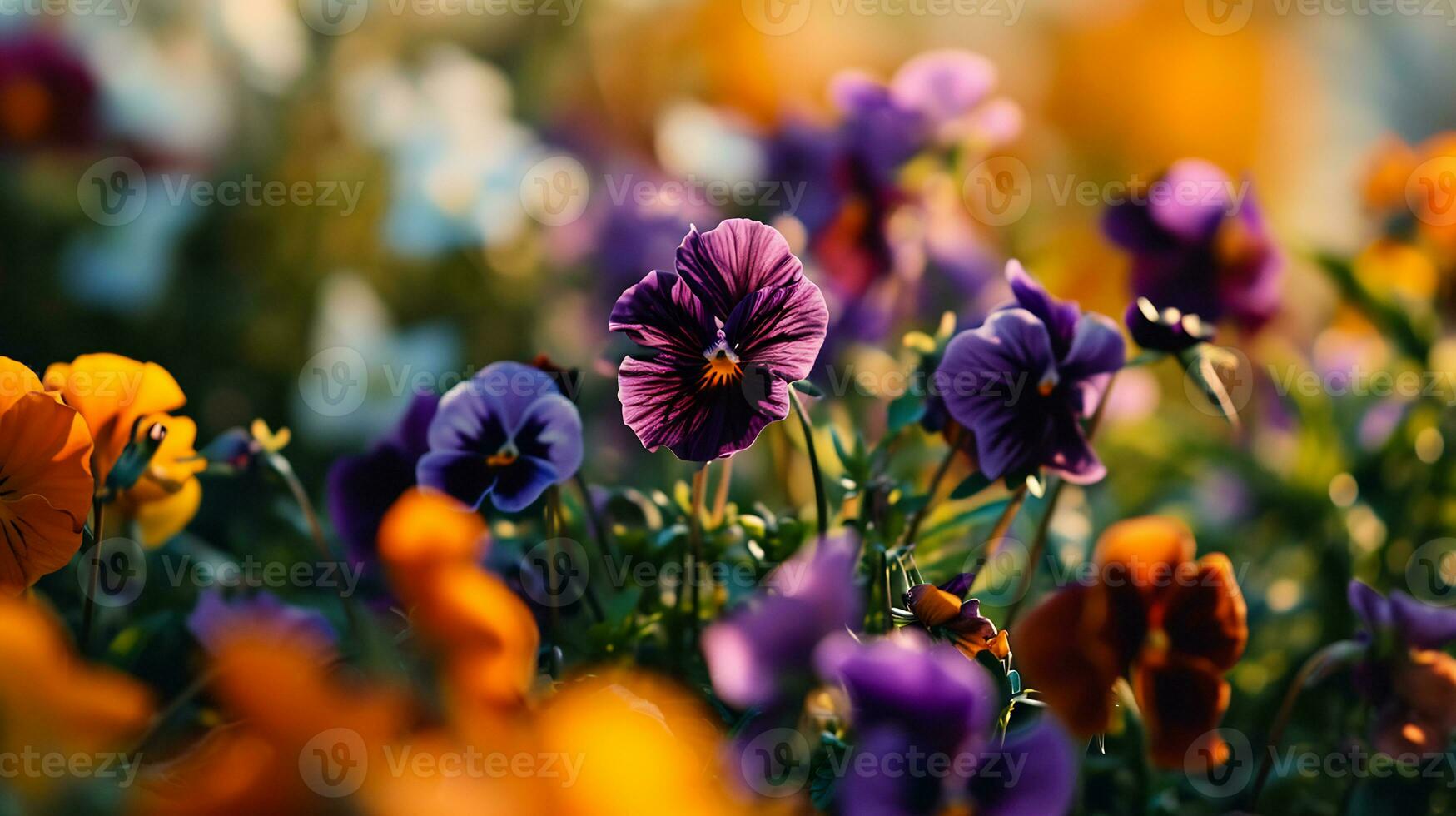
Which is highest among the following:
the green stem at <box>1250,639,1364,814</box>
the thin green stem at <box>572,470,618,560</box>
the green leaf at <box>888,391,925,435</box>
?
the green leaf at <box>888,391,925,435</box>

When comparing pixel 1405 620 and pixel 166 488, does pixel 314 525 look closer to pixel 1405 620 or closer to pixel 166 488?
pixel 166 488

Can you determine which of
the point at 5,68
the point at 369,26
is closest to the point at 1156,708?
the point at 5,68

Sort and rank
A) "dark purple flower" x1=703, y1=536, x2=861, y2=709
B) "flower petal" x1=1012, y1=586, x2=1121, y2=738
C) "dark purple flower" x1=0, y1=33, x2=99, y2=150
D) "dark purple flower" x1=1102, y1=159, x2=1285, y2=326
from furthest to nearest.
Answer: "dark purple flower" x1=0, y1=33, x2=99, y2=150
"dark purple flower" x1=1102, y1=159, x2=1285, y2=326
"flower petal" x1=1012, y1=586, x2=1121, y2=738
"dark purple flower" x1=703, y1=536, x2=861, y2=709

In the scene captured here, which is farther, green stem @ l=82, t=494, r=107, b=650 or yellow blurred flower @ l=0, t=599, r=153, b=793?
green stem @ l=82, t=494, r=107, b=650

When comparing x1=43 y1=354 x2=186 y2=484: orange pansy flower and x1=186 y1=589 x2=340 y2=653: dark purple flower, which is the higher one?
x1=43 y1=354 x2=186 y2=484: orange pansy flower

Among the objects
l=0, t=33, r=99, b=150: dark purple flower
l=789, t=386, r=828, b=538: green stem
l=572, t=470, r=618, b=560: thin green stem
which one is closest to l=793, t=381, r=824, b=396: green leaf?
l=789, t=386, r=828, b=538: green stem

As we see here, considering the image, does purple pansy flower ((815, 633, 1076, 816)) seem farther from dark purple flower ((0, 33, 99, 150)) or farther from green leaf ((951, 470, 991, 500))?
dark purple flower ((0, 33, 99, 150))

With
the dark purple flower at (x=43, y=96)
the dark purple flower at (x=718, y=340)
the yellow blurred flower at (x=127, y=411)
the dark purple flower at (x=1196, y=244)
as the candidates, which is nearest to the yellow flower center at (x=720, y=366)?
the dark purple flower at (x=718, y=340)

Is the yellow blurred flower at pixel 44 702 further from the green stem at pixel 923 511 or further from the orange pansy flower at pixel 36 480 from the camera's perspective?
the green stem at pixel 923 511
